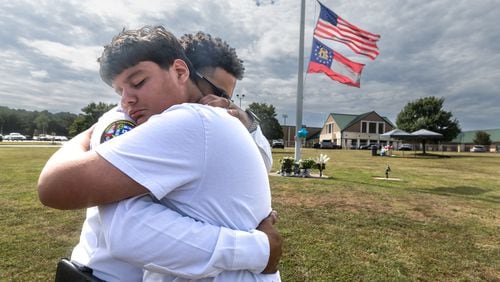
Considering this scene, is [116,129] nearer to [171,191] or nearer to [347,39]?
[171,191]

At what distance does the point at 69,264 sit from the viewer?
1.31 metres

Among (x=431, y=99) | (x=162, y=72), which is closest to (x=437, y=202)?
(x=162, y=72)

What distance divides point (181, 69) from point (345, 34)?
13.2m

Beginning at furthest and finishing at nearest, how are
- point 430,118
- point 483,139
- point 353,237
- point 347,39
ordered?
point 483,139 < point 430,118 < point 347,39 < point 353,237

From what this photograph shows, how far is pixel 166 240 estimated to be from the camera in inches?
41.7

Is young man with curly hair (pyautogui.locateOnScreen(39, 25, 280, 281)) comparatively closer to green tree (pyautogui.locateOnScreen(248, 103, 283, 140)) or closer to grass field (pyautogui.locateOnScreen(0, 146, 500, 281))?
grass field (pyautogui.locateOnScreen(0, 146, 500, 281))

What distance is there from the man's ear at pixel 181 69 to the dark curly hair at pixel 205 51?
0.83 ft

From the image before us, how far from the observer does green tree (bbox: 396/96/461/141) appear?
51906 mm

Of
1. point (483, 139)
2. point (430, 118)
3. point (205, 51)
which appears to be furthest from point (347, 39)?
point (483, 139)

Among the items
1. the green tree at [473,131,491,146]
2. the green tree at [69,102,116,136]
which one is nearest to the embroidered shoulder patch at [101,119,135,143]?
the green tree at [69,102,116,136]

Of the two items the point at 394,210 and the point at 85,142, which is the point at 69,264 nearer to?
the point at 85,142

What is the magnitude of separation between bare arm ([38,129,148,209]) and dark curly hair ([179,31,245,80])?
A: 73 cm

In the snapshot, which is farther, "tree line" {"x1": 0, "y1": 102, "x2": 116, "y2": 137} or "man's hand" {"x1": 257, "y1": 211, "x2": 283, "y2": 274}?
"tree line" {"x1": 0, "y1": 102, "x2": 116, "y2": 137}

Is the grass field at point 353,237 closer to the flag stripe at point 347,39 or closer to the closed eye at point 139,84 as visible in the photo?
the closed eye at point 139,84
